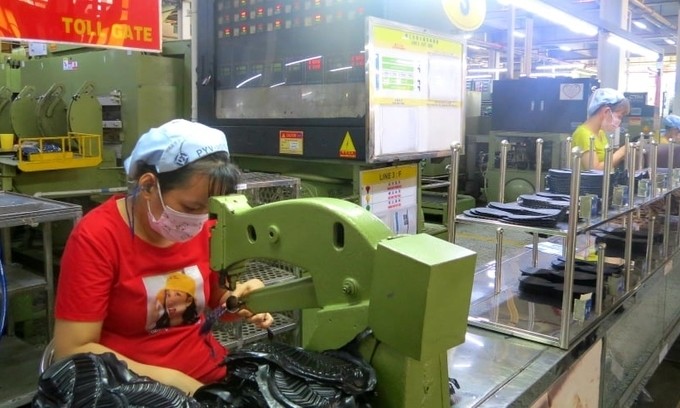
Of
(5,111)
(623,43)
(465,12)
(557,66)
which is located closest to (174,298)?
(465,12)

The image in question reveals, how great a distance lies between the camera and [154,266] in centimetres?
156

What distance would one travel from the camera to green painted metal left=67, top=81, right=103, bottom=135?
4.30m

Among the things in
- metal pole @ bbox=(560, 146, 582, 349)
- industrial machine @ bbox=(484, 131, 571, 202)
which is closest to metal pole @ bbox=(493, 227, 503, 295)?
metal pole @ bbox=(560, 146, 582, 349)

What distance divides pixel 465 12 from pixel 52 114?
3.17 m

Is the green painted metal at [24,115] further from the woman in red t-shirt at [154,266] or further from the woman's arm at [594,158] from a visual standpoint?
the woman's arm at [594,158]

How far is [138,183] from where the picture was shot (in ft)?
4.88

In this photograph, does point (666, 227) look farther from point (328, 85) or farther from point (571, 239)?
point (328, 85)

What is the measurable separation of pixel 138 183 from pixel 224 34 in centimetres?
185

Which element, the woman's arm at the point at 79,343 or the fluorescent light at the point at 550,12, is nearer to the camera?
the woman's arm at the point at 79,343

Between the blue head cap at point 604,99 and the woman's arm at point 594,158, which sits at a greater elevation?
the blue head cap at point 604,99

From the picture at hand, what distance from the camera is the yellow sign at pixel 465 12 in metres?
3.07

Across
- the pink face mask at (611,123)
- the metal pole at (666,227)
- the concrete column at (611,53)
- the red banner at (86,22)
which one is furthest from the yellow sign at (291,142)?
the concrete column at (611,53)

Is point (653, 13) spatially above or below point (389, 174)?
above

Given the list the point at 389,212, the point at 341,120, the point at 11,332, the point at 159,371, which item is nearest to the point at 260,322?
the point at 159,371
